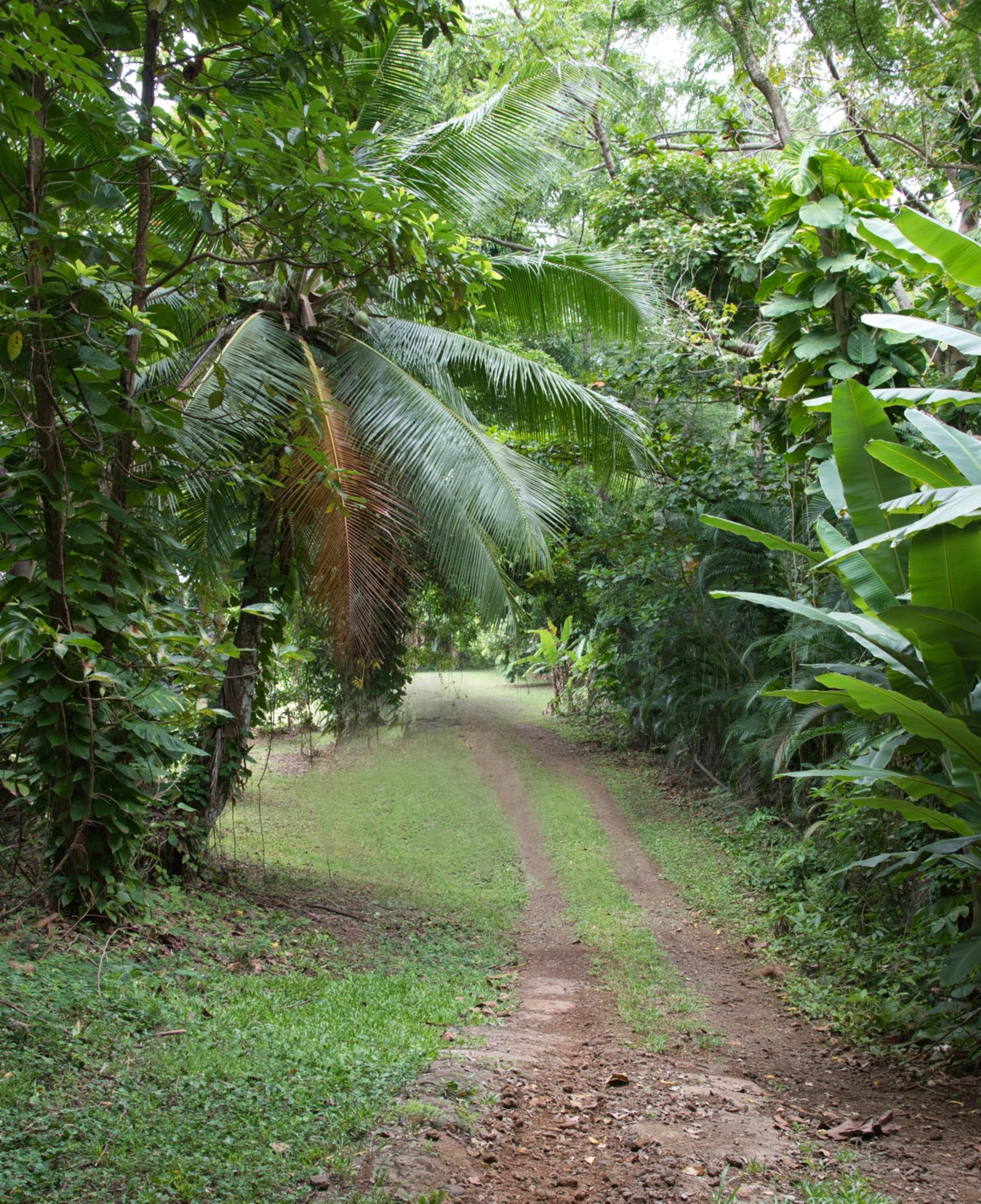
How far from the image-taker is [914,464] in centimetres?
390

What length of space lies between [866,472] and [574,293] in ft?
14.5

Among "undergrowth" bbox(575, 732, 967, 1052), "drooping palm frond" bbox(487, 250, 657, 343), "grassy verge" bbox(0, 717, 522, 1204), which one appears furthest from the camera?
"drooping palm frond" bbox(487, 250, 657, 343)

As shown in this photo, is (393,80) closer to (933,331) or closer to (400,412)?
(400,412)

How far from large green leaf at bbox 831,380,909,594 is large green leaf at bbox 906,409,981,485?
170 mm

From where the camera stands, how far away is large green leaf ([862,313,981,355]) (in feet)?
13.1

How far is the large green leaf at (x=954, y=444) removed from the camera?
3.99 metres

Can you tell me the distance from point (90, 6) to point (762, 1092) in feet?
17.1

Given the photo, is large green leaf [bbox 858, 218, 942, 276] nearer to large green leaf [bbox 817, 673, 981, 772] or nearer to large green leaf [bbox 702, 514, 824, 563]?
large green leaf [bbox 702, 514, 824, 563]

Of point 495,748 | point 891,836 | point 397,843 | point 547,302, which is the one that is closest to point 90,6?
point 547,302

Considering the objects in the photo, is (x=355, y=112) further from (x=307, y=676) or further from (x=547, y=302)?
(x=307, y=676)

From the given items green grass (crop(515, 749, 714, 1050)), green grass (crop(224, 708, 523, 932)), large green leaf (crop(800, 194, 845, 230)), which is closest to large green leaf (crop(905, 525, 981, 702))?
green grass (crop(515, 749, 714, 1050))

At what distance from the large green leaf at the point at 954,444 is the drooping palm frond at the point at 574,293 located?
4.30 metres

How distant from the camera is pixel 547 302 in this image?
8195 mm

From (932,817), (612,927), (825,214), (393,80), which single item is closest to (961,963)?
(932,817)
